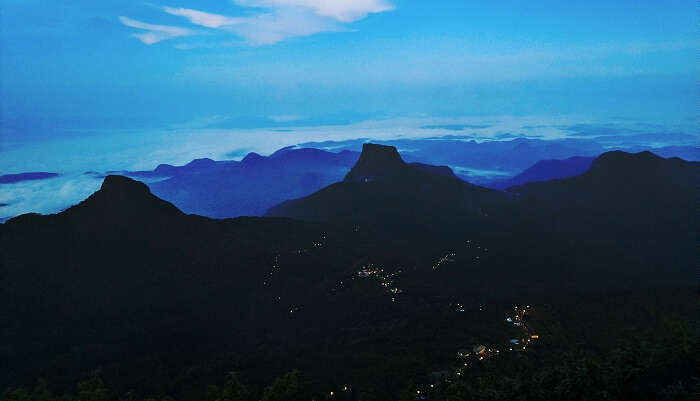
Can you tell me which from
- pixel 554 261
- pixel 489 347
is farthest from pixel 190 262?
pixel 554 261

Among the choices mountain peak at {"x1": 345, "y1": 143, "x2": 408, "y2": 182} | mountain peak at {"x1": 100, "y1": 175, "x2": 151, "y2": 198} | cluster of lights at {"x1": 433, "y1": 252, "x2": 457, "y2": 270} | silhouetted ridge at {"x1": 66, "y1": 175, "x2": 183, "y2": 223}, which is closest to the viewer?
silhouetted ridge at {"x1": 66, "y1": 175, "x2": 183, "y2": 223}

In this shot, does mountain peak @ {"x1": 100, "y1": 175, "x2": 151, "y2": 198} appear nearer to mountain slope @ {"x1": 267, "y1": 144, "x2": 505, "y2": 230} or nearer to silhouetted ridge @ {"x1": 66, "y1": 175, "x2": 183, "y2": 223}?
silhouetted ridge @ {"x1": 66, "y1": 175, "x2": 183, "y2": 223}

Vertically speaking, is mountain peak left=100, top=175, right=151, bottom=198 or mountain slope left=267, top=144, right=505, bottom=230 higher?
mountain peak left=100, top=175, right=151, bottom=198

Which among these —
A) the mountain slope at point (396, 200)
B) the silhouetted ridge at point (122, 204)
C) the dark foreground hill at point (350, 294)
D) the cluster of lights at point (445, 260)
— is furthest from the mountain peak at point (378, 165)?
the silhouetted ridge at point (122, 204)

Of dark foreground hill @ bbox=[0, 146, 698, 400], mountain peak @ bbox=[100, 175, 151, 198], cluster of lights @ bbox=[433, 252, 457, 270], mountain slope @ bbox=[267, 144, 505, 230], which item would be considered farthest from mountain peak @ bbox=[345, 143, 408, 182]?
mountain peak @ bbox=[100, 175, 151, 198]

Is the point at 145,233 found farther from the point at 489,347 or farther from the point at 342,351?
the point at 489,347
